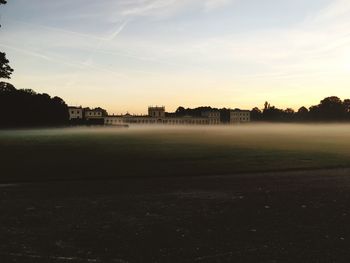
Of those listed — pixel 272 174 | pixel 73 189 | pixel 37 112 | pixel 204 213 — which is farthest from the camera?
pixel 37 112

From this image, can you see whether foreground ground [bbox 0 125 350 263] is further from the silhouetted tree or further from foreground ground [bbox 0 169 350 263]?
the silhouetted tree

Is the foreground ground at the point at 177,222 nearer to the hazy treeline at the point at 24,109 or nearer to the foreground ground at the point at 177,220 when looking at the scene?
the foreground ground at the point at 177,220

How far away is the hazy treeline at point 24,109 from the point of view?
463ft

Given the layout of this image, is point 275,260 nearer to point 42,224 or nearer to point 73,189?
point 42,224

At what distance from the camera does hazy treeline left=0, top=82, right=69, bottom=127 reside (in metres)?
141

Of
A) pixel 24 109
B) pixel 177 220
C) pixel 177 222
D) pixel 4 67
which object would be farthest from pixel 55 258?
pixel 24 109

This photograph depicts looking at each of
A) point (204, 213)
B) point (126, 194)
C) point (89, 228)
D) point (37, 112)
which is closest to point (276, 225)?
point (204, 213)

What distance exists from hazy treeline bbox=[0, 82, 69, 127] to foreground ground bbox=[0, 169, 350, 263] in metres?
124

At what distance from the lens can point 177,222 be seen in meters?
13.0

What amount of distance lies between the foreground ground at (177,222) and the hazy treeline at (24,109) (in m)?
124

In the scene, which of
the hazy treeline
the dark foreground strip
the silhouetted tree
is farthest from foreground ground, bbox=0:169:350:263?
the hazy treeline

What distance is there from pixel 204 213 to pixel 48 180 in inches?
494

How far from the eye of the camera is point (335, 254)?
970cm

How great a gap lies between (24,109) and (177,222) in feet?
492
